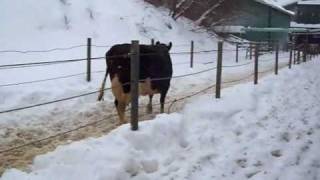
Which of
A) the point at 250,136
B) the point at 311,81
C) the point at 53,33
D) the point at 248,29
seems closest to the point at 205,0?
the point at 248,29

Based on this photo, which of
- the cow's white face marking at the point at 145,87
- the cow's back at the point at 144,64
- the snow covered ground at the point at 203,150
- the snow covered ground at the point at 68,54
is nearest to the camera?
the snow covered ground at the point at 203,150

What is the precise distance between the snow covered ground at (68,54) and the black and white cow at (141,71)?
0.53 meters

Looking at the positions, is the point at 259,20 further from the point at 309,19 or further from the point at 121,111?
the point at 121,111

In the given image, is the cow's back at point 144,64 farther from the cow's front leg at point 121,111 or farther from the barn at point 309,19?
the barn at point 309,19

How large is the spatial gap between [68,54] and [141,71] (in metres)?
6.32

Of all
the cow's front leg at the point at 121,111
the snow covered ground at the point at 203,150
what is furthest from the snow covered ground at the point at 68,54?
the snow covered ground at the point at 203,150

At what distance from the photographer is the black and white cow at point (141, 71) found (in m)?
8.49

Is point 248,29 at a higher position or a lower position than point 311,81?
higher

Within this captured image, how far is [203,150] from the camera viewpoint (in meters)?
6.27

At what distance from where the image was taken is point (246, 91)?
396 inches

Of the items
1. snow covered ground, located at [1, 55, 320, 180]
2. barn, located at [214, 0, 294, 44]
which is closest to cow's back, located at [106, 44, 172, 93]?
snow covered ground, located at [1, 55, 320, 180]

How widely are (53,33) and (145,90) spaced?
8.24 m

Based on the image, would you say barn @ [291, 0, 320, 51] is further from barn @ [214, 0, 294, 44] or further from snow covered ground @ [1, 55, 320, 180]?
snow covered ground @ [1, 55, 320, 180]

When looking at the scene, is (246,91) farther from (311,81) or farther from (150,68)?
(311,81)
